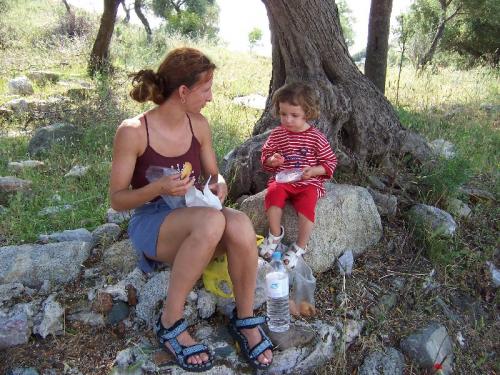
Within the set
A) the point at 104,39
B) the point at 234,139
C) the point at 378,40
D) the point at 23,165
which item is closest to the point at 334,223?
the point at 234,139

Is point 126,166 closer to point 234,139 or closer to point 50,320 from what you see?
point 50,320

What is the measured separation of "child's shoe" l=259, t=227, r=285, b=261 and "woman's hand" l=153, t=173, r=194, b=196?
3.06 ft

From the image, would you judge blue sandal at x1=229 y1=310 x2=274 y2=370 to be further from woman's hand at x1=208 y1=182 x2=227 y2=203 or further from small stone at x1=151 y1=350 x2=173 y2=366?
woman's hand at x1=208 y1=182 x2=227 y2=203

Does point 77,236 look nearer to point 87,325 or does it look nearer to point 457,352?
point 87,325

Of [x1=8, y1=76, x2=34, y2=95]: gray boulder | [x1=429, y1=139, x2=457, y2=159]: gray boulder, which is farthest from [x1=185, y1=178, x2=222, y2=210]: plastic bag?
[x1=8, y1=76, x2=34, y2=95]: gray boulder

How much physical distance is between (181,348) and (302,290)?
2.93ft

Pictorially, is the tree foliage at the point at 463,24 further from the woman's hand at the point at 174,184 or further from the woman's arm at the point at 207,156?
the woman's hand at the point at 174,184

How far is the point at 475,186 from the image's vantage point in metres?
4.87

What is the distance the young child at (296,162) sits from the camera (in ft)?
11.1

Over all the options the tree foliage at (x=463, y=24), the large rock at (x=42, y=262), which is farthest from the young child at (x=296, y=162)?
the tree foliage at (x=463, y=24)

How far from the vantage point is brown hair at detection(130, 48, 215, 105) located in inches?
111

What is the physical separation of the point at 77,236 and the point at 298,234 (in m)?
1.53

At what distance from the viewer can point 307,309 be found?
3189 mm

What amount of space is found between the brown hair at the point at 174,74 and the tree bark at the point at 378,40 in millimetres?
4065
